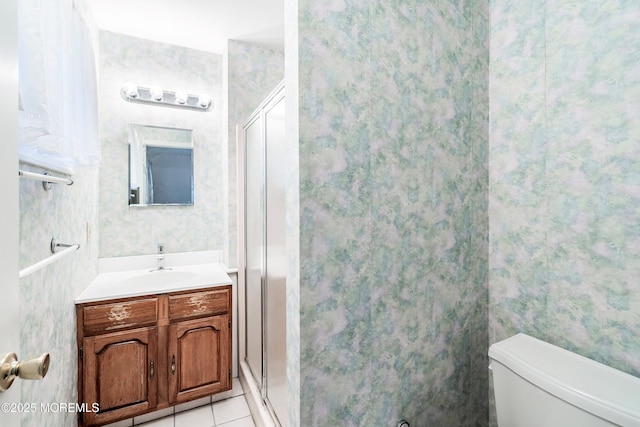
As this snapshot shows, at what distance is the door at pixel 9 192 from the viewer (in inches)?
20.6

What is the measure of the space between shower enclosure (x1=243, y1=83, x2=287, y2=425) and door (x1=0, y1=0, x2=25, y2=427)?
857 mm

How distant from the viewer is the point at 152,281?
84.0 inches

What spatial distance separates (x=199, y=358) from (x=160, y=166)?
1463mm

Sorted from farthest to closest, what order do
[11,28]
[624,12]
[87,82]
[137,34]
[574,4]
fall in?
[137,34]
[87,82]
[574,4]
[624,12]
[11,28]

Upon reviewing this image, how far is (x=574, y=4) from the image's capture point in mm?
1049

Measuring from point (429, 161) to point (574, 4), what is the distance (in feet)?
2.39

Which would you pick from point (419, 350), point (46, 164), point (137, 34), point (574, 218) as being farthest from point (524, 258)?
point (137, 34)

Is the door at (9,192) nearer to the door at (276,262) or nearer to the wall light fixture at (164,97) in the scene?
the door at (276,262)

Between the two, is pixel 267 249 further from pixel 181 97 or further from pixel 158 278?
pixel 181 97

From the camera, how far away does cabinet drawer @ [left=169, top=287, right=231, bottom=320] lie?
186 cm

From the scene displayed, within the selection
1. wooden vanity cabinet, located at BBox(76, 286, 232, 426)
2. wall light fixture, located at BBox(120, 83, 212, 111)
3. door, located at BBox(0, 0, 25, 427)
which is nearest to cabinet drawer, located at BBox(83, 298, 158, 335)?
wooden vanity cabinet, located at BBox(76, 286, 232, 426)

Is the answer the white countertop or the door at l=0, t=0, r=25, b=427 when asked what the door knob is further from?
the white countertop

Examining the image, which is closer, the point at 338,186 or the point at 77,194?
the point at 338,186

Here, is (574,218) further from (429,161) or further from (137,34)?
(137,34)
